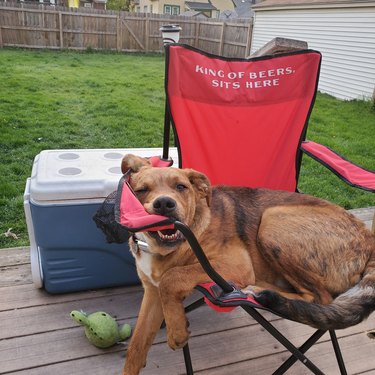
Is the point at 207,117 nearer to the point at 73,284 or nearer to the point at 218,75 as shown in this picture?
the point at 218,75

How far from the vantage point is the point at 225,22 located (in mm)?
14898

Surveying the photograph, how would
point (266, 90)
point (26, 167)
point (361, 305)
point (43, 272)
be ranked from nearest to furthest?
point (361, 305) < point (43, 272) < point (266, 90) < point (26, 167)

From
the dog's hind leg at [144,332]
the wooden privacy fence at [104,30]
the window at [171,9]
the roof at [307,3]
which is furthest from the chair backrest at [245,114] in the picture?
the window at [171,9]

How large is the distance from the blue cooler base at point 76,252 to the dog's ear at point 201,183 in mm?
677

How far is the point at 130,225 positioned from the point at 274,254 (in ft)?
2.58

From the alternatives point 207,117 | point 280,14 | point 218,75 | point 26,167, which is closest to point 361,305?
point 207,117

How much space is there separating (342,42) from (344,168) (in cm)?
938

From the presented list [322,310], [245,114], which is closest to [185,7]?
[245,114]

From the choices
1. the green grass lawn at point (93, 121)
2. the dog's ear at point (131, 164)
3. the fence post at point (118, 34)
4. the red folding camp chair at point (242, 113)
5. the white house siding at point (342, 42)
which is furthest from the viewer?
the fence post at point (118, 34)

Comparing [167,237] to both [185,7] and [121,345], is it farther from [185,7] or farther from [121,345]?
[185,7]

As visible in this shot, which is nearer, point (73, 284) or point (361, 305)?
point (361, 305)

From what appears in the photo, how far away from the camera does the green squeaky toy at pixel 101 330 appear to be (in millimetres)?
2039

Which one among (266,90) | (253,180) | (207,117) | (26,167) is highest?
(266,90)

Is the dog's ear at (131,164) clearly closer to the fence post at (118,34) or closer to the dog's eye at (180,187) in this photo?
the dog's eye at (180,187)
